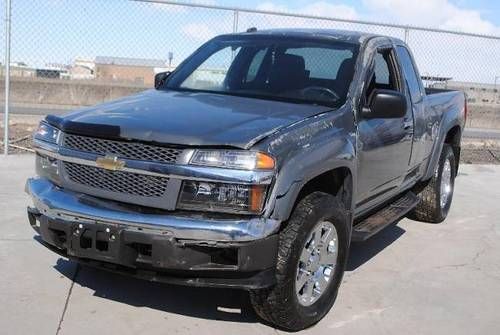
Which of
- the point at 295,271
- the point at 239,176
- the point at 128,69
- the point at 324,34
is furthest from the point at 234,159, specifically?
the point at 128,69

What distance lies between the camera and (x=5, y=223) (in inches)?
230

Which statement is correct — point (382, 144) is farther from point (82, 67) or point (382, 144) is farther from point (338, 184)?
point (82, 67)

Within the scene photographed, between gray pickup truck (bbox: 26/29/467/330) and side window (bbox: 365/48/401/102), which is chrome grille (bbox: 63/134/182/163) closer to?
gray pickup truck (bbox: 26/29/467/330)

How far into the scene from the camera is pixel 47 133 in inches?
161

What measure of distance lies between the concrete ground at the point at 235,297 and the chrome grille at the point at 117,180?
87cm

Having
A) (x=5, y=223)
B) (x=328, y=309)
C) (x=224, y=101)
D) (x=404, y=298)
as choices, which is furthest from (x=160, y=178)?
(x=5, y=223)

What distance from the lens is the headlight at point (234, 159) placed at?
3.42 meters

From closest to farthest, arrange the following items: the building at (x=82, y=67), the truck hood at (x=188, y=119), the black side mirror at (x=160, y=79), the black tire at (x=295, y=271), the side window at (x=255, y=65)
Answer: the truck hood at (x=188, y=119)
the black tire at (x=295, y=271)
the side window at (x=255, y=65)
the black side mirror at (x=160, y=79)
the building at (x=82, y=67)

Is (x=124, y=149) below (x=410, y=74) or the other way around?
below

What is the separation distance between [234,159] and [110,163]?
2.39 feet

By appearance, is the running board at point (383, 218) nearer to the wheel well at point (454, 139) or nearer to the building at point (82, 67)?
the wheel well at point (454, 139)

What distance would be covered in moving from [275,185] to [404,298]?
179 cm

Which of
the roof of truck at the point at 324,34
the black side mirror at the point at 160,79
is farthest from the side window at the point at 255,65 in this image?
the black side mirror at the point at 160,79

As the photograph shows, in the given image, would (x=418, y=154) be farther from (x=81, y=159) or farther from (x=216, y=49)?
(x=81, y=159)
